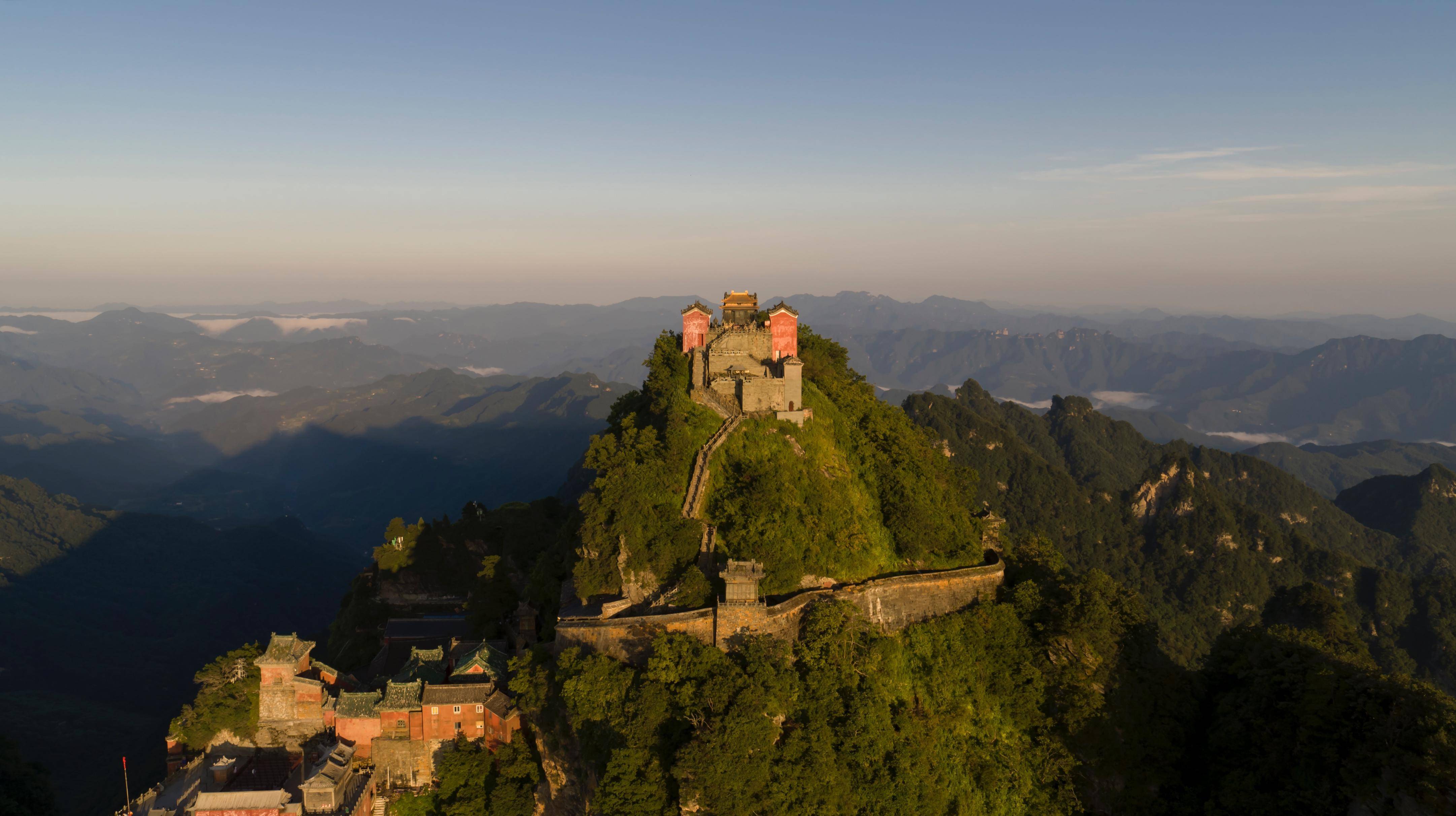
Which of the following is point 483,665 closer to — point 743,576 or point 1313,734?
point 743,576

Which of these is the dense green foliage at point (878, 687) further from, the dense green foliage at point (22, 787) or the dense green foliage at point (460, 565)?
the dense green foliage at point (22, 787)

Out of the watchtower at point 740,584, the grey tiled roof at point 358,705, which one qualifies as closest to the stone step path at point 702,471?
the watchtower at point 740,584

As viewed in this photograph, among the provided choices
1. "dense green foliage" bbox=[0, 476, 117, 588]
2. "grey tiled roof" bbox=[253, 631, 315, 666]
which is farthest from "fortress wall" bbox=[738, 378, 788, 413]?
"dense green foliage" bbox=[0, 476, 117, 588]

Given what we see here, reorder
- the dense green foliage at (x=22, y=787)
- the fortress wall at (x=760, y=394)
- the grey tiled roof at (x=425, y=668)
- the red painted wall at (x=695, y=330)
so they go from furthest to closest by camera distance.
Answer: the dense green foliage at (x=22, y=787), the red painted wall at (x=695, y=330), the fortress wall at (x=760, y=394), the grey tiled roof at (x=425, y=668)

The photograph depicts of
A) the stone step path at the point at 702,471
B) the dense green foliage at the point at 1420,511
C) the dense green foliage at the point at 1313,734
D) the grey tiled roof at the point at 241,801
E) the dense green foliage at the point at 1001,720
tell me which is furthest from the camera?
the dense green foliage at the point at 1420,511

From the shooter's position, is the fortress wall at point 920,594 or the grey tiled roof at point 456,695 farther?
the grey tiled roof at point 456,695

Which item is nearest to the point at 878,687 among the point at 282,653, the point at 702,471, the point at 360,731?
the point at 702,471

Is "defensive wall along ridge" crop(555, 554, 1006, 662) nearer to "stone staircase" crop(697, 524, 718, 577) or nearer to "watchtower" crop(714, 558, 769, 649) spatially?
"watchtower" crop(714, 558, 769, 649)
